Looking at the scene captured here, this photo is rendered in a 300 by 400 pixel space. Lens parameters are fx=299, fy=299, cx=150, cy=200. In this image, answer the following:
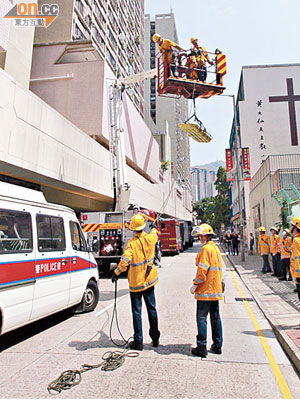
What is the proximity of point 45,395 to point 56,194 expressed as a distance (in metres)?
17.1

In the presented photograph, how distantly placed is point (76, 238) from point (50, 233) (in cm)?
108

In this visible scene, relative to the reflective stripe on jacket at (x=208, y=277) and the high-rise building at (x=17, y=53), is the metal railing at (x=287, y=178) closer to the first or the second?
the reflective stripe on jacket at (x=208, y=277)

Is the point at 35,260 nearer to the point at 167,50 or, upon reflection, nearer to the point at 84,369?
the point at 84,369

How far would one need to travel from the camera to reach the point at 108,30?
41094 millimetres

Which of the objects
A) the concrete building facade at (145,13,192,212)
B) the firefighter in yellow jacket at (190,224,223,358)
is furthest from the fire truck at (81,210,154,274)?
the concrete building facade at (145,13,192,212)

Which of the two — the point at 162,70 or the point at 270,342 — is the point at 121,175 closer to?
the point at 162,70

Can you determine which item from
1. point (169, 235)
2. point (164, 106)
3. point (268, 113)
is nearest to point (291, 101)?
point (268, 113)

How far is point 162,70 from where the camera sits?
15.7 meters

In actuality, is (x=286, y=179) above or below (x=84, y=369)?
above

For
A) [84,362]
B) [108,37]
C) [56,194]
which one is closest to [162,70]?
[56,194]

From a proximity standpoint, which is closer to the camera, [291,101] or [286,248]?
[286,248]

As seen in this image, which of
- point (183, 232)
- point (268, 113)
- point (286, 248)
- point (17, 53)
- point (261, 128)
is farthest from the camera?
point (268, 113)

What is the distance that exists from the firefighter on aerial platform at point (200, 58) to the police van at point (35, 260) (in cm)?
1165

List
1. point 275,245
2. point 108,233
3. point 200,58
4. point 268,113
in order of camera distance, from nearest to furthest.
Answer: point 275,245 < point 108,233 < point 200,58 < point 268,113
